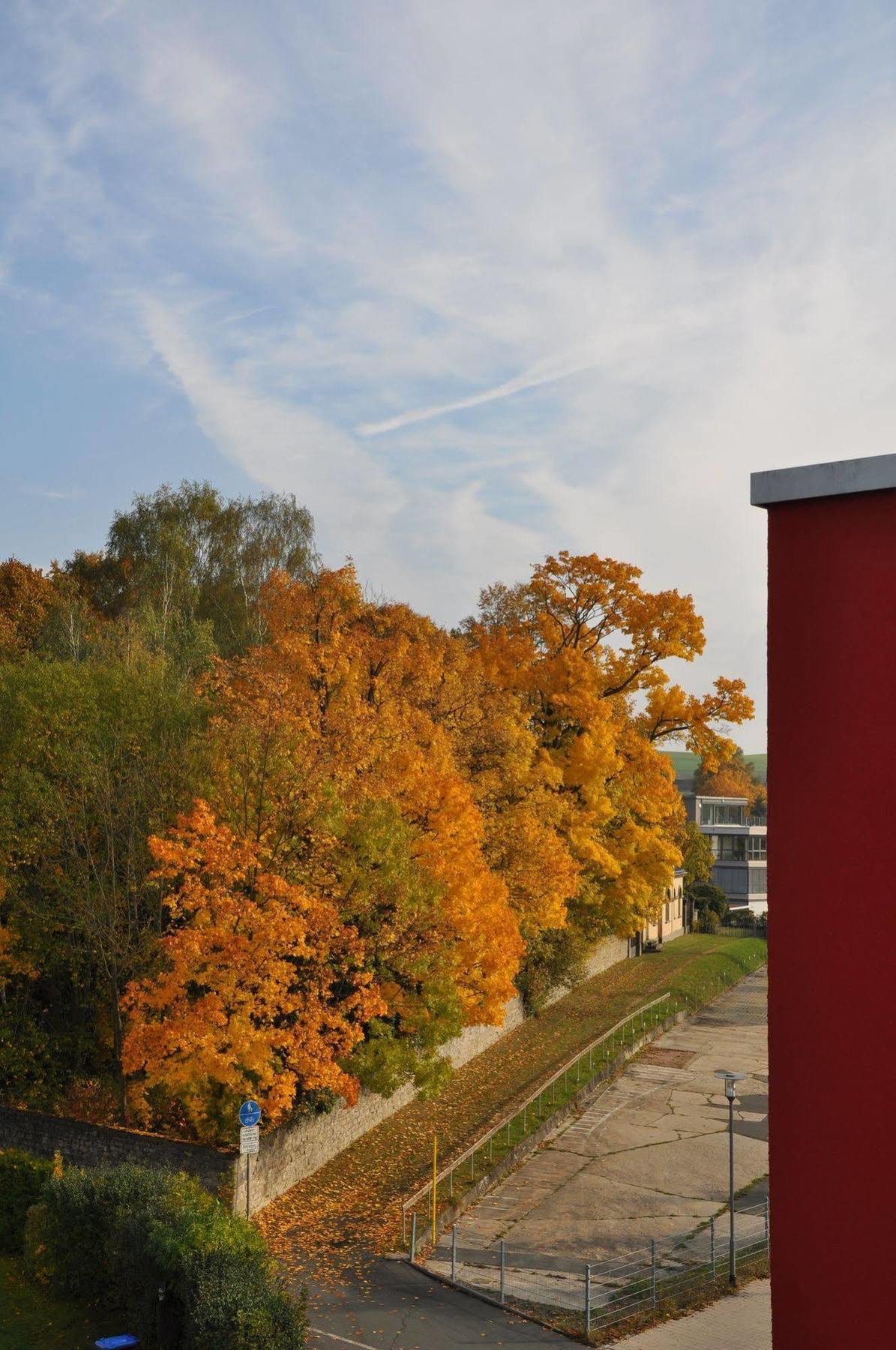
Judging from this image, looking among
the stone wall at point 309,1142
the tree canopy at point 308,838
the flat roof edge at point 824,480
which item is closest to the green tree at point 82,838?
the tree canopy at point 308,838

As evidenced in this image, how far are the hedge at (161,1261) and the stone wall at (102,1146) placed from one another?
170cm

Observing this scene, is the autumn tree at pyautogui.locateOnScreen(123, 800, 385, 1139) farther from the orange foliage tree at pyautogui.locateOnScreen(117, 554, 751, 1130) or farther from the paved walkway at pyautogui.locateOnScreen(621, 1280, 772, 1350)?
the paved walkway at pyautogui.locateOnScreen(621, 1280, 772, 1350)

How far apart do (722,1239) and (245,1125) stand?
8.99 m

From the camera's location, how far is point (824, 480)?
29.5 feet

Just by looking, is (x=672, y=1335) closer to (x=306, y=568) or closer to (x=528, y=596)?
(x=528, y=596)

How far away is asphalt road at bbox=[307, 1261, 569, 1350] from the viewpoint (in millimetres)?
16359

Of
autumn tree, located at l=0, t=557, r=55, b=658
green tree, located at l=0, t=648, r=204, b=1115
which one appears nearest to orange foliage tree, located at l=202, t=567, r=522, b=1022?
green tree, located at l=0, t=648, r=204, b=1115

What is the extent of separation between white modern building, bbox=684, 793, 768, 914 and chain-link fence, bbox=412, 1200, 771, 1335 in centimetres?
5137

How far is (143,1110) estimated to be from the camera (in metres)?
22.4

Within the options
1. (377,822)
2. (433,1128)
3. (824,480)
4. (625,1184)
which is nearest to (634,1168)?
(625,1184)

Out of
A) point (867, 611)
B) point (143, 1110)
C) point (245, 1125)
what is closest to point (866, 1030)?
point (867, 611)

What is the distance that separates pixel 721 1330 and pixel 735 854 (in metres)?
57.7

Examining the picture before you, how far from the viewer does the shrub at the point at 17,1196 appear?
765 inches

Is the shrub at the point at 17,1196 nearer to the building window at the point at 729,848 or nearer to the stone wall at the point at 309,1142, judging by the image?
the stone wall at the point at 309,1142
